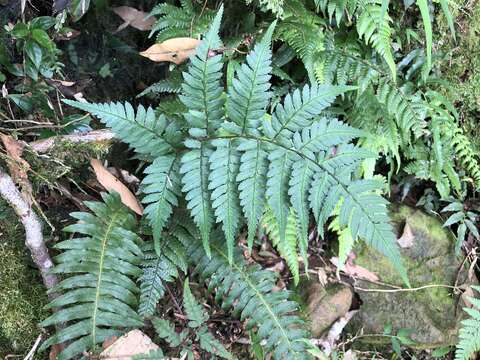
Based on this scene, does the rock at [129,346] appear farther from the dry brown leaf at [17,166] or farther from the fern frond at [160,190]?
the dry brown leaf at [17,166]

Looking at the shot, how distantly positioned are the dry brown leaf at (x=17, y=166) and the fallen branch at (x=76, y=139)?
3.8 inches

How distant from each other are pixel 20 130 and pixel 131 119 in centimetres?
70

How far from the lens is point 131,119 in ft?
7.18

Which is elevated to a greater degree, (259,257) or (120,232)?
(120,232)

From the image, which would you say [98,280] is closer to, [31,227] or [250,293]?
[31,227]

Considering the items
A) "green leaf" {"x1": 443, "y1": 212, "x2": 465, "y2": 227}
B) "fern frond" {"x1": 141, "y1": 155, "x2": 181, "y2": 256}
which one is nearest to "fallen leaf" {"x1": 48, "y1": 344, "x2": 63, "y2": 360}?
"fern frond" {"x1": 141, "y1": 155, "x2": 181, "y2": 256}

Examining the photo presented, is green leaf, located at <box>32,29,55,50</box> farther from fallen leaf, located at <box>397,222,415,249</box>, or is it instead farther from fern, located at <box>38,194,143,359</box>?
fallen leaf, located at <box>397,222,415,249</box>

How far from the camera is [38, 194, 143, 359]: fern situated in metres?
2.06

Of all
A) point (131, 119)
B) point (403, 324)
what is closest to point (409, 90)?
point (403, 324)

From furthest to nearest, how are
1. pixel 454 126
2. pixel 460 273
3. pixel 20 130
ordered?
pixel 460 273 < pixel 454 126 < pixel 20 130

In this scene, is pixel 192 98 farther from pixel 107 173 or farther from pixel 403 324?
pixel 403 324

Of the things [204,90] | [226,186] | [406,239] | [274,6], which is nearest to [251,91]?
[204,90]

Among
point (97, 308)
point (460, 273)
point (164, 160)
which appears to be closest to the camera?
point (97, 308)

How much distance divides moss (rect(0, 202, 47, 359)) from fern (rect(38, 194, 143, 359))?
17 centimetres
